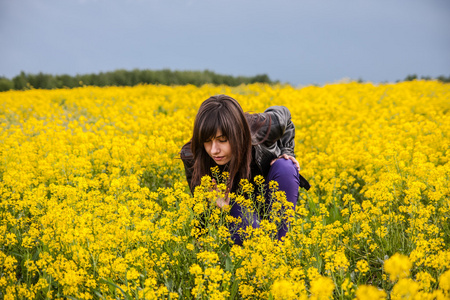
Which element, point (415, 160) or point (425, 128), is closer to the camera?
point (415, 160)

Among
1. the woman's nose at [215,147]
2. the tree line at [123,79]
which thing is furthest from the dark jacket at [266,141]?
the tree line at [123,79]

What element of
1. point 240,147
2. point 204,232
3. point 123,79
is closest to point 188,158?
point 240,147

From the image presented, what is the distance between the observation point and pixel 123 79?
72.8 feet

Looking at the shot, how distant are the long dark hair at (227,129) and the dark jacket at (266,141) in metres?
0.20

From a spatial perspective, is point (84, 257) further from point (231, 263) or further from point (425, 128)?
point (425, 128)

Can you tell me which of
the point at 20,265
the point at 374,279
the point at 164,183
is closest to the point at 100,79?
the point at 164,183

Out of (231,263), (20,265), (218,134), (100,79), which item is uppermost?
(100,79)

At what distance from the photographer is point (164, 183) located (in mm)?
5477

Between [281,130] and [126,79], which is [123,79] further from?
[281,130]

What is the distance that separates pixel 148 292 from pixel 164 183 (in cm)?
328

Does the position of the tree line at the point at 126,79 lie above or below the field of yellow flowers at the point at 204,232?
above

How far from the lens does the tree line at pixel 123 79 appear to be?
21.3 metres

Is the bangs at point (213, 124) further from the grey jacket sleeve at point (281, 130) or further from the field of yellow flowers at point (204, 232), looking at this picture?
the grey jacket sleeve at point (281, 130)

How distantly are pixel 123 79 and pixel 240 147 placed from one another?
20.4 metres
